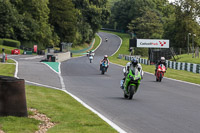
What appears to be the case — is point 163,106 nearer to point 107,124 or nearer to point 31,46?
point 107,124

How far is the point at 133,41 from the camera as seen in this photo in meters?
59.4

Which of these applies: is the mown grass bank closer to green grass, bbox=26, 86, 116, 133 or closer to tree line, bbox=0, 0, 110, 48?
green grass, bbox=26, 86, 116, 133

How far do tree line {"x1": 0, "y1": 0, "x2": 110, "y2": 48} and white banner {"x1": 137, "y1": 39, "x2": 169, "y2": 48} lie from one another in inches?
1196

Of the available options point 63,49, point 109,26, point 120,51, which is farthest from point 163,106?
point 109,26

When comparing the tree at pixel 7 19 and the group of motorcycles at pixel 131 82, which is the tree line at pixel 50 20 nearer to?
the tree at pixel 7 19

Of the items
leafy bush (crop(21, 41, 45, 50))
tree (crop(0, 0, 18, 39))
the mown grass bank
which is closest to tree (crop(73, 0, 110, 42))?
leafy bush (crop(21, 41, 45, 50))

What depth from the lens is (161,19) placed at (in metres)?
131

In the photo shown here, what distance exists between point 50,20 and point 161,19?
4343 centimetres

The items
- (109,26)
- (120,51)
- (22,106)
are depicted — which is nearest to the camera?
(22,106)

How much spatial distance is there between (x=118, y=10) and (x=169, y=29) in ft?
217

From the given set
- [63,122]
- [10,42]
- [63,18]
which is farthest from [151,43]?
[63,122]

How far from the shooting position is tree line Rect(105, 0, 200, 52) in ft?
281

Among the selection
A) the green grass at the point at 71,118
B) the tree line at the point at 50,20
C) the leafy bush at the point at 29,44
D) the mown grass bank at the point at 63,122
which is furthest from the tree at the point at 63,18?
the mown grass bank at the point at 63,122

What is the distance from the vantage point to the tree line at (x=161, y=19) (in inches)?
3376
